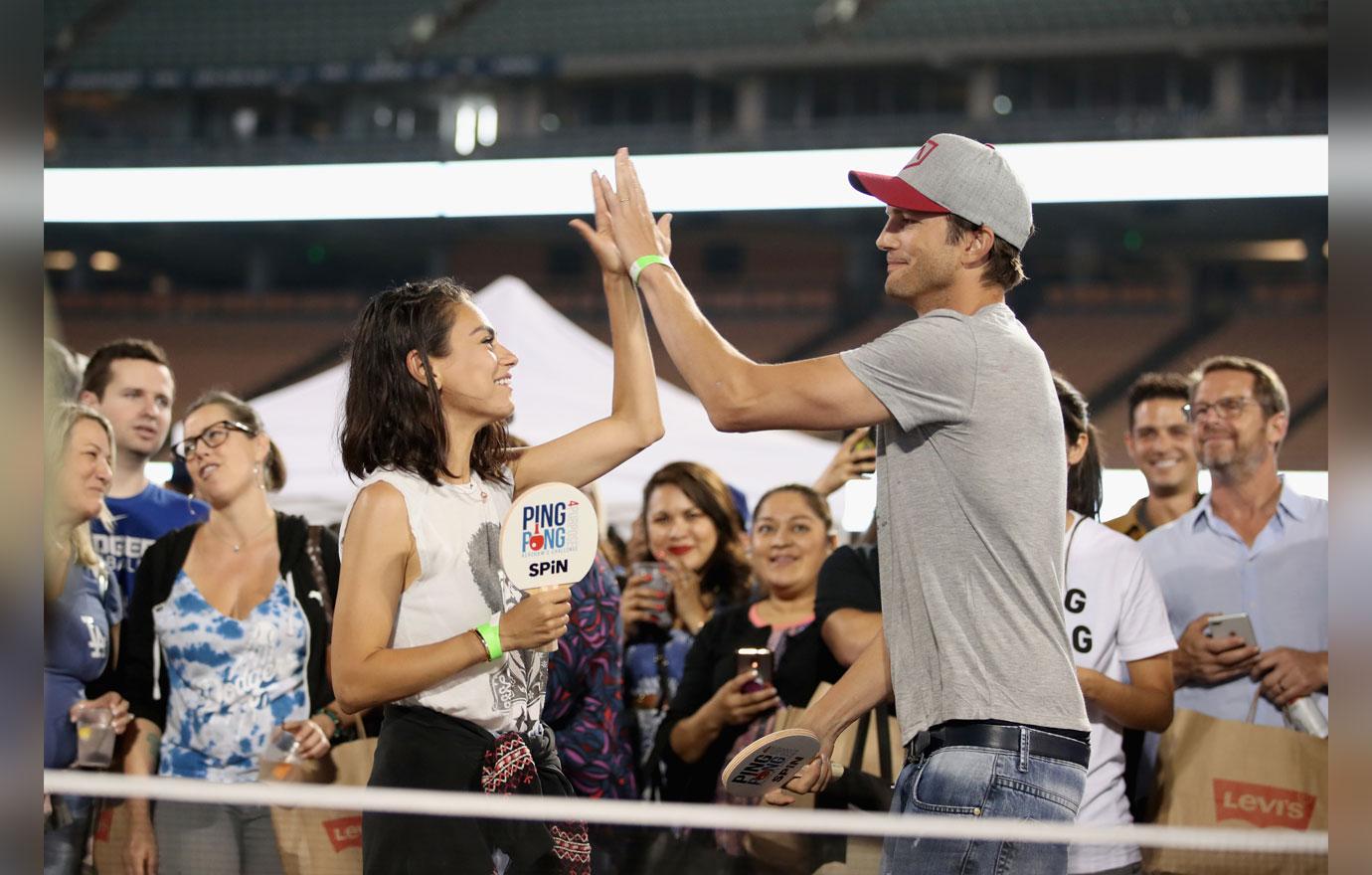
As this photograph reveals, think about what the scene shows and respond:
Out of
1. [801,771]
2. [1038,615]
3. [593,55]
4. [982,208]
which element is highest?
[593,55]

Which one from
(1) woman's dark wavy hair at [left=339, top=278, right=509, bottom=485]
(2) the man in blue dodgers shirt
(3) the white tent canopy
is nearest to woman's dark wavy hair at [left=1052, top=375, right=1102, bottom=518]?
(1) woman's dark wavy hair at [left=339, top=278, right=509, bottom=485]

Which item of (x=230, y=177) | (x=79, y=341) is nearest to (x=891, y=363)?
(x=230, y=177)

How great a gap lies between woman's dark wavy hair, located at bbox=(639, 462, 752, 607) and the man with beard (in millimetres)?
1074

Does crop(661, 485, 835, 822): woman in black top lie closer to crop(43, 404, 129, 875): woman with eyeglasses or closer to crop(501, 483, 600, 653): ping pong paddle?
crop(501, 483, 600, 653): ping pong paddle

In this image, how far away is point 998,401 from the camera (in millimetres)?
1924

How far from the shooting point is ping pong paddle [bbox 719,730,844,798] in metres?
2.12

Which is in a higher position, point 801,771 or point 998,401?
point 998,401

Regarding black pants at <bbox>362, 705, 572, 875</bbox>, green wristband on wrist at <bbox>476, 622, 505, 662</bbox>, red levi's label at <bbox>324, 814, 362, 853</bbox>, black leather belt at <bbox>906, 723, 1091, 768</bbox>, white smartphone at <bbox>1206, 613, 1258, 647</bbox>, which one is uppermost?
green wristband on wrist at <bbox>476, 622, 505, 662</bbox>

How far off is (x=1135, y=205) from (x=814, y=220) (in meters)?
3.99

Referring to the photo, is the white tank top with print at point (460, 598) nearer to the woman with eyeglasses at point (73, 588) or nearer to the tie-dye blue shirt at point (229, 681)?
the tie-dye blue shirt at point (229, 681)

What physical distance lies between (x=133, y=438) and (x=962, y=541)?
2767 millimetres

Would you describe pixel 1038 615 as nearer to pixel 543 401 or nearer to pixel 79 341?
pixel 543 401

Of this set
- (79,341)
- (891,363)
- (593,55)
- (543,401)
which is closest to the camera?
(891,363)

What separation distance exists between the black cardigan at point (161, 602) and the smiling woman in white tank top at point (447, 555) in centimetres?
106
